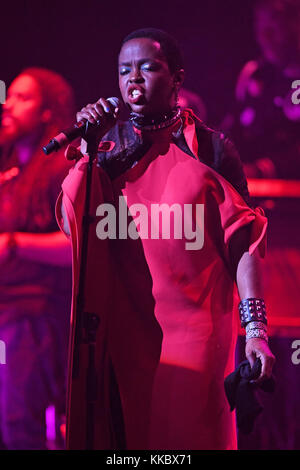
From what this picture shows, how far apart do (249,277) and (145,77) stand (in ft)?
1.90

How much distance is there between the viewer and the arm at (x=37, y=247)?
2.60 m

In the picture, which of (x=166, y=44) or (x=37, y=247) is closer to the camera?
(x=166, y=44)

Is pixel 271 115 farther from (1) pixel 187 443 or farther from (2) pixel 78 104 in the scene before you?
(1) pixel 187 443

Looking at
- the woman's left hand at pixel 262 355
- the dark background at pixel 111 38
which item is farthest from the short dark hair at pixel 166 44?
the dark background at pixel 111 38

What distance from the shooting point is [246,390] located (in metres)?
1.42

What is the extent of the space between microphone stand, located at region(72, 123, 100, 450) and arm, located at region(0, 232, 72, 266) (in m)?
1.12

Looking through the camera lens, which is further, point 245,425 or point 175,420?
point 175,420

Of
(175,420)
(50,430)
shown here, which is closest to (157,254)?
(175,420)

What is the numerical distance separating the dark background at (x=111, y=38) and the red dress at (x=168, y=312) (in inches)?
40.1

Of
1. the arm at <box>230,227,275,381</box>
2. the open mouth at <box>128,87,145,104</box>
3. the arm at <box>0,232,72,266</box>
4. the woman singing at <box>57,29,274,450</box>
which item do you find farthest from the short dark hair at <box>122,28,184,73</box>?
the arm at <box>0,232,72,266</box>

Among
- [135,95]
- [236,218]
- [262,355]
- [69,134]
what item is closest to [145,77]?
[135,95]

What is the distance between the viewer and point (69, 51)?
8.52 ft

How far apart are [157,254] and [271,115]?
3.96 feet

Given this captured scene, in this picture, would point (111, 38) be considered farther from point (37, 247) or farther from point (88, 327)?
point (88, 327)
